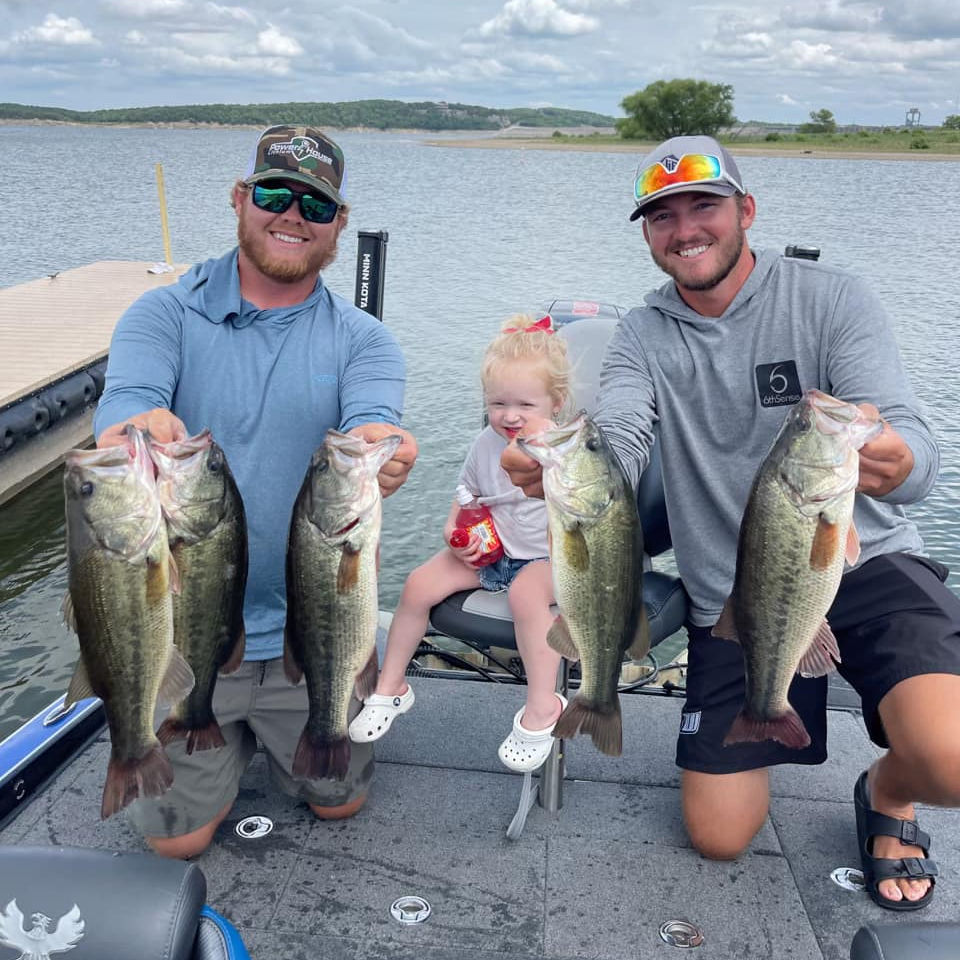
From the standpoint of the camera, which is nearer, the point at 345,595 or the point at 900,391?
the point at 345,595

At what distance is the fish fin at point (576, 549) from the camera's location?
2.44 metres

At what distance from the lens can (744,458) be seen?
3.32 metres

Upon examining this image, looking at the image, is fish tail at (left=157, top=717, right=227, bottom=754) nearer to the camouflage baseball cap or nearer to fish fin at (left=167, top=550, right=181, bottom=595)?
fish fin at (left=167, top=550, right=181, bottom=595)

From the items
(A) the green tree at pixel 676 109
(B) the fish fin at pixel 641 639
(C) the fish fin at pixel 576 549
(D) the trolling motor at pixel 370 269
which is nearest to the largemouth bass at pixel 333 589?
(C) the fish fin at pixel 576 549

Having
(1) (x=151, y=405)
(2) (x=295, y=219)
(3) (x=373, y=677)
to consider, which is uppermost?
(2) (x=295, y=219)

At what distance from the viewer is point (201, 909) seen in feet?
6.40

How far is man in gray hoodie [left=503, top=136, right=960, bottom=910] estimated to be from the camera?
306 centimetres

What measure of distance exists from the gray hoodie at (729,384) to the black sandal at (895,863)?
0.86 m

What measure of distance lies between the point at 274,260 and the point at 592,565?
1616 mm

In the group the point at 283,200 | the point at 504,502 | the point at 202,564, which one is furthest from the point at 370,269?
the point at 202,564

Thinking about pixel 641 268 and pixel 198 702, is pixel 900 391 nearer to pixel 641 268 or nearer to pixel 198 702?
pixel 198 702

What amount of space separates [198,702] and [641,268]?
19.5m

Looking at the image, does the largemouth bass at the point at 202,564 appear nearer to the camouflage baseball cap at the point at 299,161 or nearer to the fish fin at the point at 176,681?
the fish fin at the point at 176,681

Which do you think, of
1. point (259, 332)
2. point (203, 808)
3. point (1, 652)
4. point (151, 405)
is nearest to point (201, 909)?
point (203, 808)
